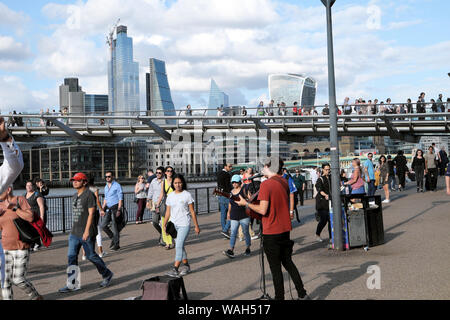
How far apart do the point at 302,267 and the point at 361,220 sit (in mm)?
2270

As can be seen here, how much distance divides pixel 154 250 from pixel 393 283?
635cm

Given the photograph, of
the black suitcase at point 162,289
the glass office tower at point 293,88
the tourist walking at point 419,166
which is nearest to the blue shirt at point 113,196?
the black suitcase at point 162,289

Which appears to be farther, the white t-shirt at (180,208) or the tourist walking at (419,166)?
the tourist walking at (419,166)

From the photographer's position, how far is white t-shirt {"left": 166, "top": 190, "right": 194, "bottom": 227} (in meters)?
9.08

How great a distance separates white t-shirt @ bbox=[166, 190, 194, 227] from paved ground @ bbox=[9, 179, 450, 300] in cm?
93

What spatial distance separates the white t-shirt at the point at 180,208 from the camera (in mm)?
9078

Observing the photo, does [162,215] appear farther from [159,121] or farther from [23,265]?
[159,121]

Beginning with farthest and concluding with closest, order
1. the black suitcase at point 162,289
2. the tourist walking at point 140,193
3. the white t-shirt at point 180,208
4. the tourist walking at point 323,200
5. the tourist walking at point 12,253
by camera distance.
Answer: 1. the tourist walking at point 140,193
2. the tourist walking at point 323,200
3. the white t-shirt at point 180,208
4. the tourist walking at point 12,253
5. the black suitcase at point 162,289

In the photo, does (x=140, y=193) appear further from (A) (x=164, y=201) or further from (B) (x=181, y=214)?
(B) (x=181, y=214)

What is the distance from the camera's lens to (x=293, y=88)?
168625mm

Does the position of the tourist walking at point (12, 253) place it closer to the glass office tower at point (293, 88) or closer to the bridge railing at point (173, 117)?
the bridge railing at point (173, 117)

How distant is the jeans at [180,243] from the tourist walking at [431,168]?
16557 mm

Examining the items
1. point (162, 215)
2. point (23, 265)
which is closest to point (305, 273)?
point (23, 265)

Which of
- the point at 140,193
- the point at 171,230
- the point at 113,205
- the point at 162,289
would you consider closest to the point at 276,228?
the point at 162,289
